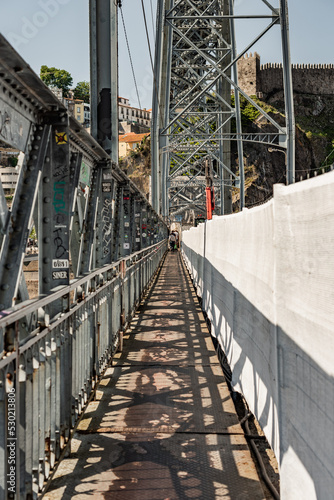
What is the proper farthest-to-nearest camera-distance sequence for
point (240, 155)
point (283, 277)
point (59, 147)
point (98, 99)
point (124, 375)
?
point (240, 155)
point (98, 99)
point (124, 375)
point (59, 147)
point (283, 277)

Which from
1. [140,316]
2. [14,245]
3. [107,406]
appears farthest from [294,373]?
[140,316]

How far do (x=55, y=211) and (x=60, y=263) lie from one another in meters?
0.40

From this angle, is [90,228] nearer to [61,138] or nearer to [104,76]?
[61,138]

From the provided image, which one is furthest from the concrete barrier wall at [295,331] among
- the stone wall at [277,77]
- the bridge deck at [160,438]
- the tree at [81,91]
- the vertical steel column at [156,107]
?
the stone wall at [277,77]

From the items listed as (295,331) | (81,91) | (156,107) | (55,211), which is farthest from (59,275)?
(81,91)

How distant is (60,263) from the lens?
432 centimetres

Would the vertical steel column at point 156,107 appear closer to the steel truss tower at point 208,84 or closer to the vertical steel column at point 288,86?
the steel truss tower at point 208,84

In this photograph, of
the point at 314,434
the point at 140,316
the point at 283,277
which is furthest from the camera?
the point at 140,316

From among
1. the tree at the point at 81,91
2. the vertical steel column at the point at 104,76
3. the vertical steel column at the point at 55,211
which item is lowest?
the vertical steel column at the point at 55,211

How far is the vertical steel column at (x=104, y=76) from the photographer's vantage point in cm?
847

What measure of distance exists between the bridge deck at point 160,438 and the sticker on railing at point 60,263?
139cm

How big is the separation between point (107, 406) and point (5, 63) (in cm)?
342

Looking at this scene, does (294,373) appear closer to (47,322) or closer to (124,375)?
(47,322)

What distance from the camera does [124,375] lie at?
21.5ft
